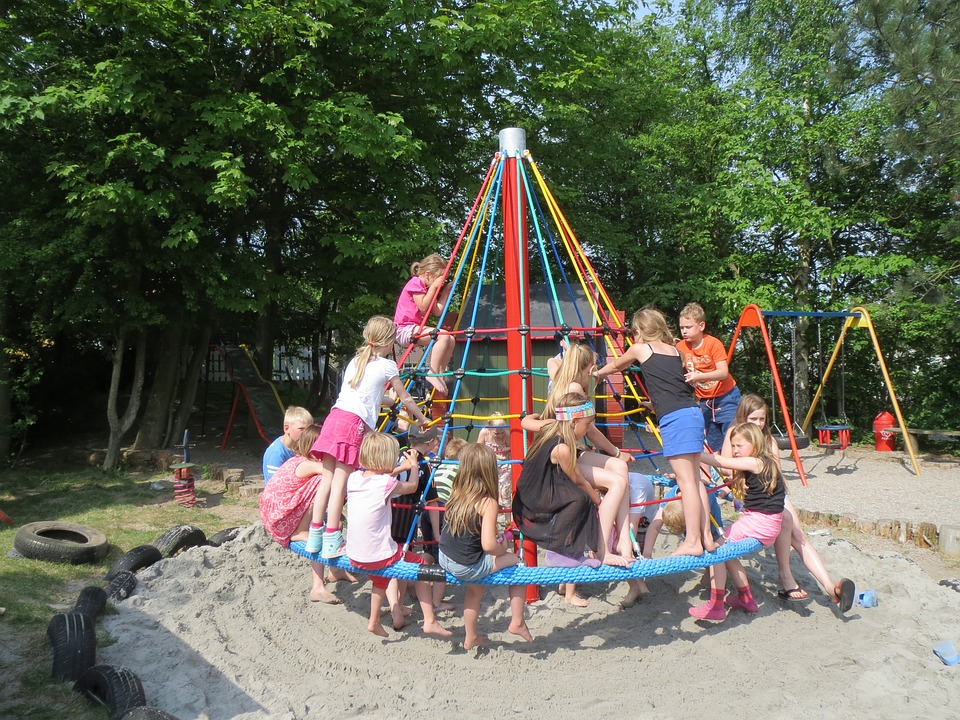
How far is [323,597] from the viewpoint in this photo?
4828mm

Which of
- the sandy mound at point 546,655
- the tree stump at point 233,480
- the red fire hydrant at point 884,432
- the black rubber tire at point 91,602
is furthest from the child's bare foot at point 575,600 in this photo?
the red fire hydrant at point 884,432

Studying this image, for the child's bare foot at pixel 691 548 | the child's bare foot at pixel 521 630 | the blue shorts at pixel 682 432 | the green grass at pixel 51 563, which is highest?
the blue shorts at pixel 682 432

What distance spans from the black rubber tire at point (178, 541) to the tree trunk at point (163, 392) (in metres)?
5.42

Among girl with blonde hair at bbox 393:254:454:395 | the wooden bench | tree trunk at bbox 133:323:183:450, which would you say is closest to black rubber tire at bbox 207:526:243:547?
girl with blonde hair at bbox 393:254:454:395

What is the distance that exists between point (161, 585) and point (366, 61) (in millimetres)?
7119

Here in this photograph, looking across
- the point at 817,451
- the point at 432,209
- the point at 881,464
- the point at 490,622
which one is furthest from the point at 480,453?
the point at 817,451

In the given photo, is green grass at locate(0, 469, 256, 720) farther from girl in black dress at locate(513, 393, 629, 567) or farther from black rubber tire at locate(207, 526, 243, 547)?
girl in black dress at locate(513, 393, 629, 567)

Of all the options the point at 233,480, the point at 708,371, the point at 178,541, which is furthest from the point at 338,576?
the point at 233,480

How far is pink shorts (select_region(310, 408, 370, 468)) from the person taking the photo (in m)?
4.30

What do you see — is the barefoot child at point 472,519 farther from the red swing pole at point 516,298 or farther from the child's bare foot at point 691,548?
the child's bare foot at point 691,548

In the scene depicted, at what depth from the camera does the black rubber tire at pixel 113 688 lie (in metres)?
3.21

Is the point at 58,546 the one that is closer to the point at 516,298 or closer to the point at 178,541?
the point at 178,541

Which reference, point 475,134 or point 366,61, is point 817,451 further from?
point 366,61

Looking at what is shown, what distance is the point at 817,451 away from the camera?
1240 cm
